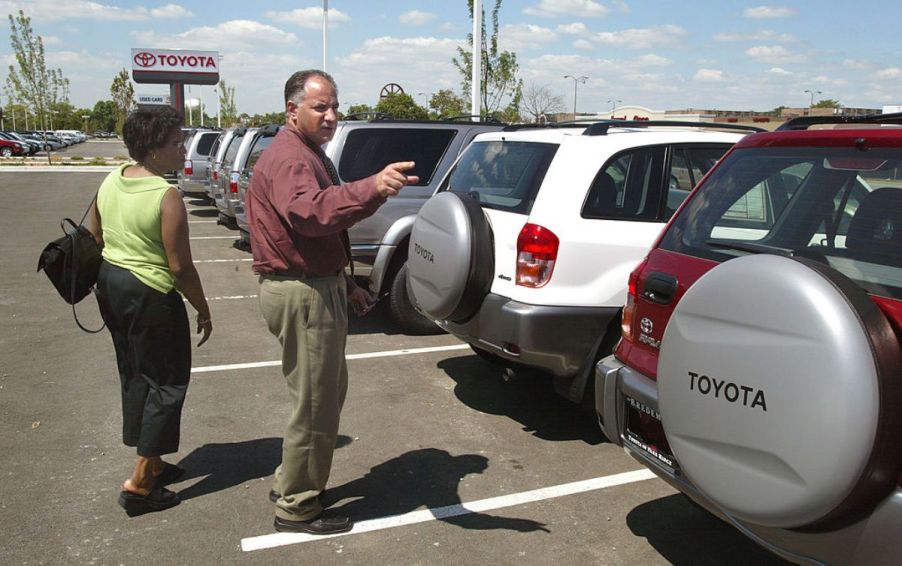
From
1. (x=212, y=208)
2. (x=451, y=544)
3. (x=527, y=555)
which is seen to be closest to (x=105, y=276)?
(x=451, y=544)

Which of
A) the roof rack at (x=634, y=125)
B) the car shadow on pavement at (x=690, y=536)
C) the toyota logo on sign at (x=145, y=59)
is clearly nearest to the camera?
the car shadow on pavement at (x=690, y=536)

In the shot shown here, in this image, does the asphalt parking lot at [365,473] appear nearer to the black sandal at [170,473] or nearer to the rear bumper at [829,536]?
the black sandal at [170,473]

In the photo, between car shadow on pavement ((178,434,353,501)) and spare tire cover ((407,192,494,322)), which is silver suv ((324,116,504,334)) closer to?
spare tire cover ((407,192,494,322))

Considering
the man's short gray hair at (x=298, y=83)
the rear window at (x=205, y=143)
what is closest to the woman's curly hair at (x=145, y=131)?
the man's short gray hair at (x=298, y=83)

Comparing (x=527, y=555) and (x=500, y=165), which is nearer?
(x=527, y=555)

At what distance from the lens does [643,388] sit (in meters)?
3.10

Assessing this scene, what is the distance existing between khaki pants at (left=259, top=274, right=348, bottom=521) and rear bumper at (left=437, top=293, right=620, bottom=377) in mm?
1249

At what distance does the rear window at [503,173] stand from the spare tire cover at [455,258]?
32 centimetres

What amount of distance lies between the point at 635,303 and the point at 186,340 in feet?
7.34

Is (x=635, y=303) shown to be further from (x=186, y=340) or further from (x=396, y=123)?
(x=396, y=123)

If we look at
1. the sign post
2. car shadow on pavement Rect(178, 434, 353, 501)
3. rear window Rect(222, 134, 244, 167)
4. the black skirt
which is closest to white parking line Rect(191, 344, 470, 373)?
car shadow on pavement Rect(178, 434, 353, 501)

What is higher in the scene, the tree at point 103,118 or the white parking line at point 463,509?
the tree at point 103,118

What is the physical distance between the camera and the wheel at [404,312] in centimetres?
718

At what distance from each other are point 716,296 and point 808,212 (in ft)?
2.48
